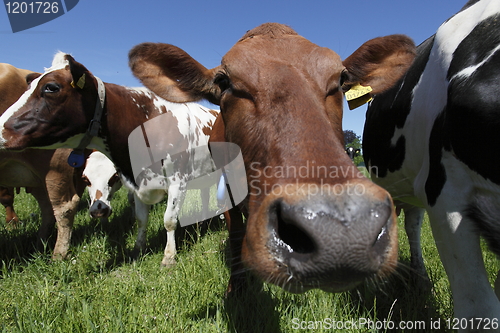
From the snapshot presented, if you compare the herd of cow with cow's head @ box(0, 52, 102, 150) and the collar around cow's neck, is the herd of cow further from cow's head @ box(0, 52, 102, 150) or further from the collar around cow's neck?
the collar around cow's neck

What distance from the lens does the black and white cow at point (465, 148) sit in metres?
1.43

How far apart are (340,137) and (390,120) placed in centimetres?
111

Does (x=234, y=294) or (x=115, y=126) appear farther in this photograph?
(x=115, y=126)

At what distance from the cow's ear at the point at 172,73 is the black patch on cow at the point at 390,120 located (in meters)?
1.45

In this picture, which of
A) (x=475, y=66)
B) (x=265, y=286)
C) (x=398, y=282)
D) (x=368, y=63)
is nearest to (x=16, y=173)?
(x=265, y=286)

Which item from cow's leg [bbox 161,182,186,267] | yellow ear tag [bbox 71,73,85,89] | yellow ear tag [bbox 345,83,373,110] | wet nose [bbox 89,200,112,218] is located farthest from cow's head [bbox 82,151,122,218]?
yellow ear tag [bbox 345,83,373,110]

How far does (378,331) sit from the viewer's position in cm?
208

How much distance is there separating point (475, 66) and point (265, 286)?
2044 mm

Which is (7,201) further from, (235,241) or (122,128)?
(235,241)

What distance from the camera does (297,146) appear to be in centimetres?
133

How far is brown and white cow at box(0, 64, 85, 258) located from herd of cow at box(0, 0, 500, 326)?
2.13 feet

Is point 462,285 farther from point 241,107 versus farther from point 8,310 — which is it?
point 8,310

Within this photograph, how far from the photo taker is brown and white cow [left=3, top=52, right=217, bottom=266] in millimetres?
3365

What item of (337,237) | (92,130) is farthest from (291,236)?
(92,130)
